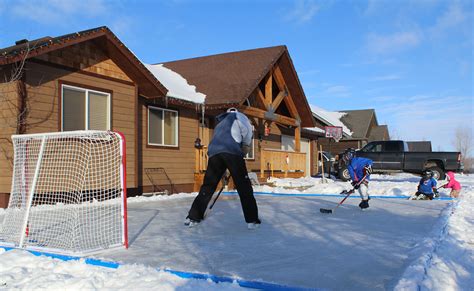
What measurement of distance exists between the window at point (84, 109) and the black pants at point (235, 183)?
5.05 meters

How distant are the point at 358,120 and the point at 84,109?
34294mm

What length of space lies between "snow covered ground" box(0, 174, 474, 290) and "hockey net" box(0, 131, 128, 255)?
14.0 inches

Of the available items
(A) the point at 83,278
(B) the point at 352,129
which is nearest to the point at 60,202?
(A) the point at 83,278

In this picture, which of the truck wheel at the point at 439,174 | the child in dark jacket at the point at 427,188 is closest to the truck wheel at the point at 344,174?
the truck wheel at the point at 439,174

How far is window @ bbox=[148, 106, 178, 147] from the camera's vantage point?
41.9 feet

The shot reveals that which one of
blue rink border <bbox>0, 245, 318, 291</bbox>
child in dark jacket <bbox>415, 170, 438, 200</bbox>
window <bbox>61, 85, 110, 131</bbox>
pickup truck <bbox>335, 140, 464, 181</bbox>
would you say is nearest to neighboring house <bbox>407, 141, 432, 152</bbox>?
pickup truck <bbox>335, 140, 464, 181</bbox>

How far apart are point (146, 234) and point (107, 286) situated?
2.27 meters

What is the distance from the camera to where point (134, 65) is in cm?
1112

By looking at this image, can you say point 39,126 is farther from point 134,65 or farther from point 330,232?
point 330,232

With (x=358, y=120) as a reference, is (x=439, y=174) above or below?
below

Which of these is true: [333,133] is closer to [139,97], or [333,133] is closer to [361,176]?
[139,97]

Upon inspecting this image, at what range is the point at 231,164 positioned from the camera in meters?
5.99

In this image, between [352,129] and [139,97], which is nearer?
[139,97]

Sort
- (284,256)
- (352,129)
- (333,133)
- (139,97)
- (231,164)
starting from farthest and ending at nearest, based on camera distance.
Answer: (352,129), (333,133), (139,97), (231,164), (284,256)
